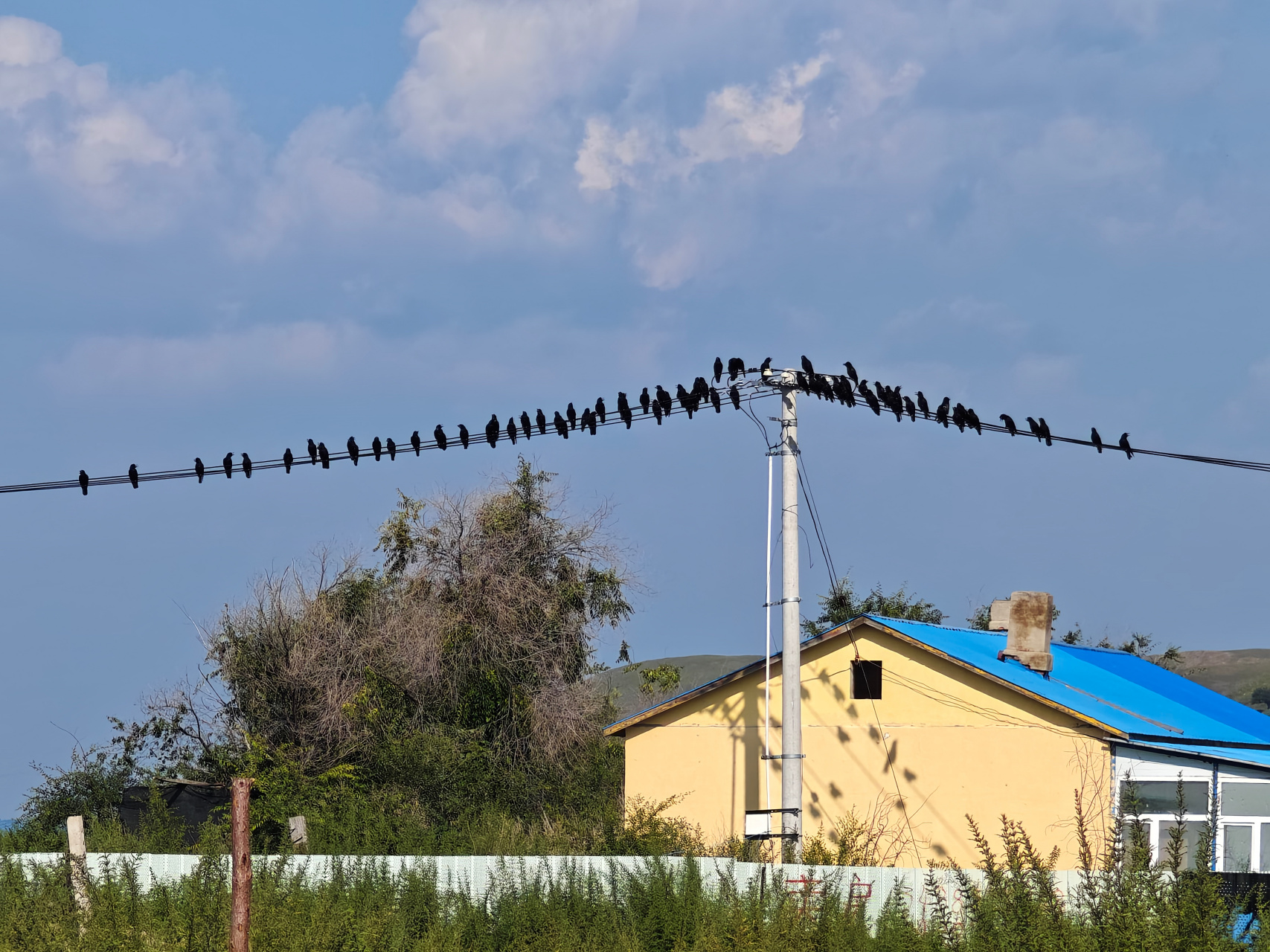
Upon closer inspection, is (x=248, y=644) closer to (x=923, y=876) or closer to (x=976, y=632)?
(x=976, y=632)

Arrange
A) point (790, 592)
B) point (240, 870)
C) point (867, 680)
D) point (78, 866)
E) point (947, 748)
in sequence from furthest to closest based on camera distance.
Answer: point (867, 680), point (947, 748), point (790, 592), point (78, 866), point (240, 870)

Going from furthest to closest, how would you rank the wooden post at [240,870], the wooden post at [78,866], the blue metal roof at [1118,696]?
the blue metal roof at [1118,696]
the wooden post at [78,866]
the wooden post at [240,870]

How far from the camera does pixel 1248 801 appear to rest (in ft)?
66.8

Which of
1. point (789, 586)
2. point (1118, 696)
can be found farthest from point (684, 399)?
point (1118, 696)

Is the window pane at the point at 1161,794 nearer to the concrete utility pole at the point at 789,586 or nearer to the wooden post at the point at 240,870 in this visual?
the concrete utility pole at the point at 789,586

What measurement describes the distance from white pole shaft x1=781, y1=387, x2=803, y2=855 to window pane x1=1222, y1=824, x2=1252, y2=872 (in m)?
6.88

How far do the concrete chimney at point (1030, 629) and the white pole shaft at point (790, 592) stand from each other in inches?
292

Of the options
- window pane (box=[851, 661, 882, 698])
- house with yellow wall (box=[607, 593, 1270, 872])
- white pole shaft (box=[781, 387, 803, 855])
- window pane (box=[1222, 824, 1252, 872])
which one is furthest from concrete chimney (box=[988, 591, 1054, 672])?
white pole shaft (box=[781, 387, 803, 855])

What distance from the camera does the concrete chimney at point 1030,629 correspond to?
78.8 feet

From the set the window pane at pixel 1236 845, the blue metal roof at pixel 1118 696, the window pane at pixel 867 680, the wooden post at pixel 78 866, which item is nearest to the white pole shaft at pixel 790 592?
the blue metal roof at pixel 1118 696

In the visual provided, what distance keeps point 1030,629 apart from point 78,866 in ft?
51.9

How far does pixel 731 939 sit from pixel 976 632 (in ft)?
49.5

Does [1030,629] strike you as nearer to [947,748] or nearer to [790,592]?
[947,748]

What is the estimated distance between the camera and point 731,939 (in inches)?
512
